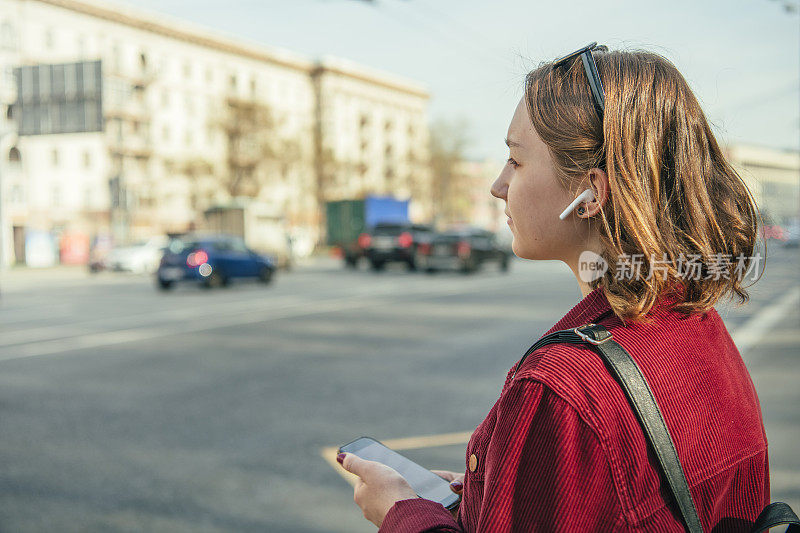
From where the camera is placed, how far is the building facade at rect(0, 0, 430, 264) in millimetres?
50562

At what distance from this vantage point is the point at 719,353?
1.29 metres

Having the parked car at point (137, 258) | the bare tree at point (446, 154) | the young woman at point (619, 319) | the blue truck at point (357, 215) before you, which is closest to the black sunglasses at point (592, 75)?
the young woman at point (619, 319)

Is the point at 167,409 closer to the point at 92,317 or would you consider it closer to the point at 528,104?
the point at 528,104

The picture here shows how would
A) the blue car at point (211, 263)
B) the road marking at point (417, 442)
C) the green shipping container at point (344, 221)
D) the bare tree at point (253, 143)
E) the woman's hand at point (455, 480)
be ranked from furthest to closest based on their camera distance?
the bare tree at point (253, 143)
the green shipping container at point (344, 221)
the blue car at point (211, 263)
the road marking at point (417, 442)
the woman's hand at point (455, 480)

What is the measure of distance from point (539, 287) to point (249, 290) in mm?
7121

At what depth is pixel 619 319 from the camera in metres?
1.21

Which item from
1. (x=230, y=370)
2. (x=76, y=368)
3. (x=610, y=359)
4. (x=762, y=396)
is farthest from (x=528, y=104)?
(x=76, y=368)

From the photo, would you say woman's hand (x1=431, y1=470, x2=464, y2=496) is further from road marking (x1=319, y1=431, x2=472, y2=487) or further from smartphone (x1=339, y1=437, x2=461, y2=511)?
road marking (x1=319, y1=431, x2=472, y2=487)

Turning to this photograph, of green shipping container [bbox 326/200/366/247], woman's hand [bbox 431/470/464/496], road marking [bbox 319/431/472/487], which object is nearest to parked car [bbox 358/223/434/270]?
green shipping container [bbox 326/200/366/247]

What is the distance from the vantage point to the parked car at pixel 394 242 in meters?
24.8

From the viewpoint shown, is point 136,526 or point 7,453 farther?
point 7,453

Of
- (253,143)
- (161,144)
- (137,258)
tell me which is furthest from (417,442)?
(161,144)

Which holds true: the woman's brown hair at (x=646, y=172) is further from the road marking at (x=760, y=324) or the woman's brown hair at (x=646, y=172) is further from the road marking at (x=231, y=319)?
the road marking at (x=231, y=319)

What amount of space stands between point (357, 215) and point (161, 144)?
31.2 meters
